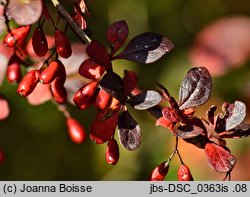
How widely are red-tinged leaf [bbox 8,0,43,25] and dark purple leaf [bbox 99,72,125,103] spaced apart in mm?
171

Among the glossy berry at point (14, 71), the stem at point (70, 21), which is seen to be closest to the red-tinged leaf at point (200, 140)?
the stem at point (70, 21)

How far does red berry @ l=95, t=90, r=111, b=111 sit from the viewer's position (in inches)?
35.5

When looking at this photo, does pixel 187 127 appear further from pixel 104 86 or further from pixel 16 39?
pixel 16 39

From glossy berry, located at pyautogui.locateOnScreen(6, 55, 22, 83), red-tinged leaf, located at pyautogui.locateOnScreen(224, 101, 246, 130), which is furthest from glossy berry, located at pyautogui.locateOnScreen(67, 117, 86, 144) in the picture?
red-tinged leaf, located at pyautogui.locateOnScreen(224, 101, 246, 130)

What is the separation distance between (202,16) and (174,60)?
371 mm

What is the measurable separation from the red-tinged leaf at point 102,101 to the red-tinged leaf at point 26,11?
0.25 metres

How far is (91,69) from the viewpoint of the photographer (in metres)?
0.85

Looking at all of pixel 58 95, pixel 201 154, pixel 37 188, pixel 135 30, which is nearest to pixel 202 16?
pixel 135 30

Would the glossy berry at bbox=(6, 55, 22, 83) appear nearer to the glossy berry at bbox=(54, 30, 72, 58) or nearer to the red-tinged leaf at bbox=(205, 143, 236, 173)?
the glossy berry at bbox=(54, 30, 72, 58)

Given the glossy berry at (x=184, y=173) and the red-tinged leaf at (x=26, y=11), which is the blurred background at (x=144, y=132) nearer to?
the glossy berry at (x=184, y=173)

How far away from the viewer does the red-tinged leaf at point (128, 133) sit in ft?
2.73

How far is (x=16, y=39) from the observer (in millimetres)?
880

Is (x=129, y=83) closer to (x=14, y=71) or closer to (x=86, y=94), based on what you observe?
(x=86, y=94)

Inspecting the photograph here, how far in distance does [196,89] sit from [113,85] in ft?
0.45
